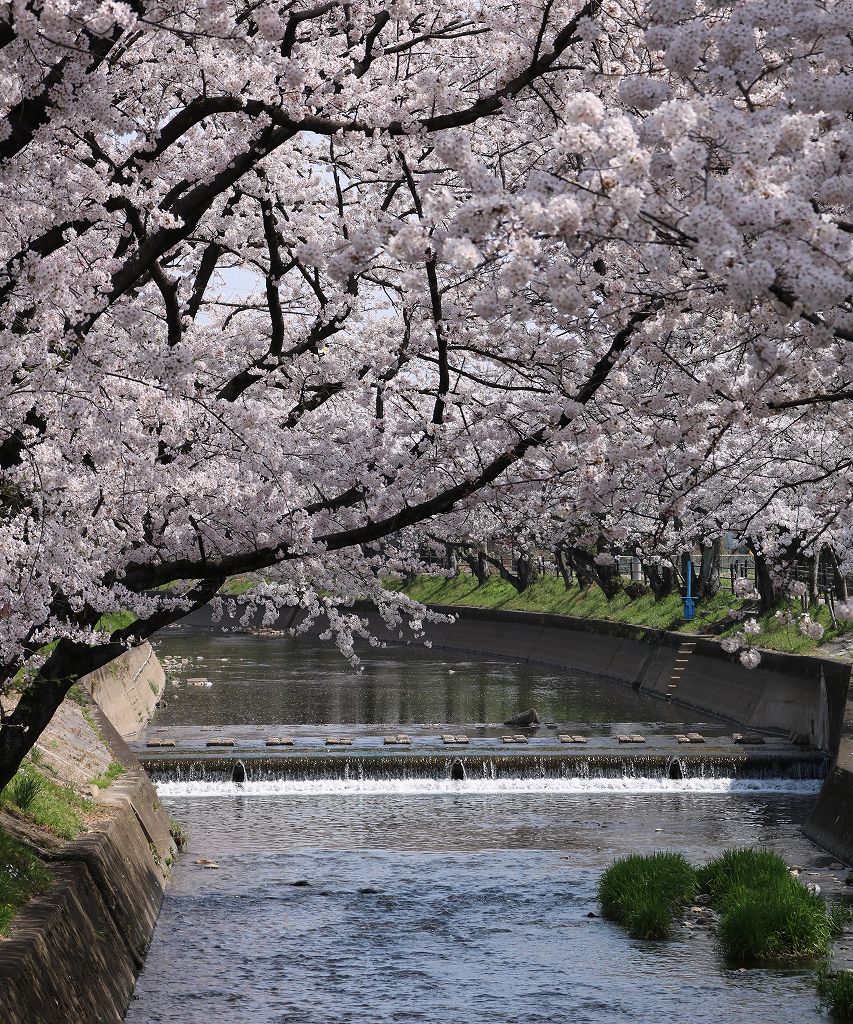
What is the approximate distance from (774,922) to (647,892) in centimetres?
196

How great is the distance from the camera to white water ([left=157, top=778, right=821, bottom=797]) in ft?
84.1

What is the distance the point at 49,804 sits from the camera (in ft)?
46.9

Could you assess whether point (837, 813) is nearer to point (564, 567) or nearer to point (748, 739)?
point (748, 739)

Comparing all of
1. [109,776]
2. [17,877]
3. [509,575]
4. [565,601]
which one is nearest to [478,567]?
[509,575]

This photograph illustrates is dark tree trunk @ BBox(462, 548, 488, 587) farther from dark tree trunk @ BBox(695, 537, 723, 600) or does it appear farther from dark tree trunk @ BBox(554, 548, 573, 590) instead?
dark tree trunk @ BBox(695, 537, 723, 600)

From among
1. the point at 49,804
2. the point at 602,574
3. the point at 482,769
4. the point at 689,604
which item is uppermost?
the point at 602,574

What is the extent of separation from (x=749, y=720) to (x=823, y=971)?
20.4 metres

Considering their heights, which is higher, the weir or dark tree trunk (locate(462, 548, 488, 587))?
dark tree trunk (locate(462, 548, 488, 587))

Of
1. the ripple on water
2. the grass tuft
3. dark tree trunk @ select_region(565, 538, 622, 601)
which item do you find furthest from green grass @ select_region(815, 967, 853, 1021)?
dark tree trunk @ select_region(565, 538, 622, 601)

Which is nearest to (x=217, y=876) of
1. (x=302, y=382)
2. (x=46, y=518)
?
(x=302, y=382)

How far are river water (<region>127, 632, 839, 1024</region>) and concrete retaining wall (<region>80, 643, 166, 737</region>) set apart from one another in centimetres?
506

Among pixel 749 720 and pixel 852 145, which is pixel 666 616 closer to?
pixel 749 720

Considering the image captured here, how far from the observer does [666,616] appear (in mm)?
46844

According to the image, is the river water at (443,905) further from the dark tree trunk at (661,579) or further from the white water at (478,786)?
the dark tree trunk at (661,579)
